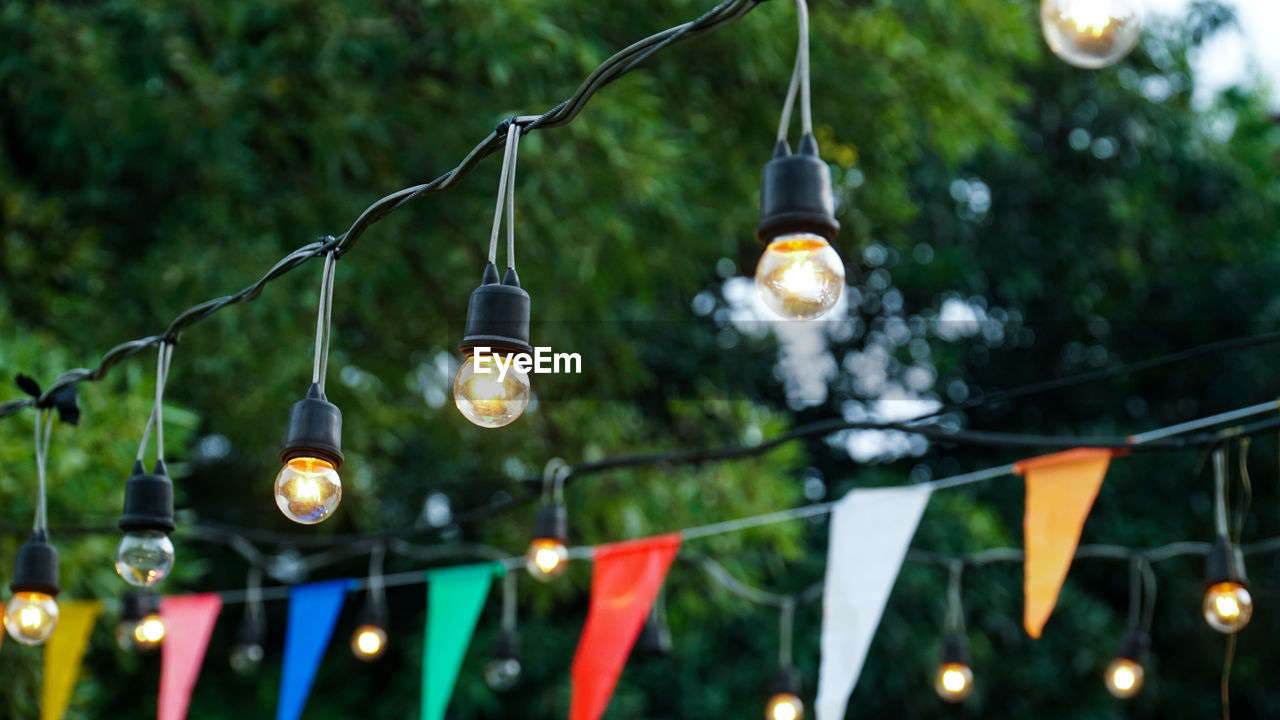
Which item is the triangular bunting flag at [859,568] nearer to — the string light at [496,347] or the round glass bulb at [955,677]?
the round glass bulb at [955,677]

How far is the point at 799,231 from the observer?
173 centimetres

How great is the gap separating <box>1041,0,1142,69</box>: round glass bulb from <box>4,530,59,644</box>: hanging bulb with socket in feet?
8.76

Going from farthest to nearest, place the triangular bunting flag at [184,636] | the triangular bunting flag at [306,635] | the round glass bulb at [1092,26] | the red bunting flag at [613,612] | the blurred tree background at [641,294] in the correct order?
the blurred tree background at [641,294] < the triangular bunting flag at [306,635] < the triangular bunting flag at [184,636] < the red bunting flag at [613,612] < the round glass bulb at [1092,26]

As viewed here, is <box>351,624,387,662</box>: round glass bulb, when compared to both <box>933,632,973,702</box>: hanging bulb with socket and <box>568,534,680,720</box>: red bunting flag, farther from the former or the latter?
<box>933,632,973,702</box>: hanging bulb with socket

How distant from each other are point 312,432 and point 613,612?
2135 millimetres

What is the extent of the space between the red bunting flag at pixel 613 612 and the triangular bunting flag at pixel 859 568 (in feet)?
2.10

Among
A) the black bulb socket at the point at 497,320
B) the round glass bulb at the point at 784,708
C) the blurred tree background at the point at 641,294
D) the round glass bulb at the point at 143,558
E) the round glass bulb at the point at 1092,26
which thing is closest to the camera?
the round glass bulb at the point at 1092,26

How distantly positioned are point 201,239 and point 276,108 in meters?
0.68

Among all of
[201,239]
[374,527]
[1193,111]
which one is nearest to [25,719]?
[201,239]

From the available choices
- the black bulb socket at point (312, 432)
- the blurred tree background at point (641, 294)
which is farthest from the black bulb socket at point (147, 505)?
the blurred tree background at point (641, 294)

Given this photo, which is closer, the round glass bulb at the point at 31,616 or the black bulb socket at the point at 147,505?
the black bulb socket at the point at 147,505

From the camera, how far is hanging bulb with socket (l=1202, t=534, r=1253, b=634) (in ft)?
12.2

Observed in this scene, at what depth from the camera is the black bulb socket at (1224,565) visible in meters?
3.73

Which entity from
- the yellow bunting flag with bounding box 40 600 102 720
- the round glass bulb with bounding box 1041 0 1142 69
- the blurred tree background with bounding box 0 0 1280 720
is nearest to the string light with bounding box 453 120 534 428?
the round glass bulb with bounding box 1041 0 1142 69
